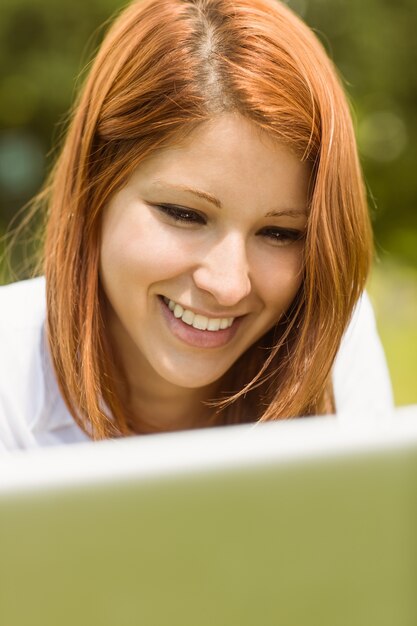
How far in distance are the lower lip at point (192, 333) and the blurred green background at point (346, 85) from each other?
4036mm

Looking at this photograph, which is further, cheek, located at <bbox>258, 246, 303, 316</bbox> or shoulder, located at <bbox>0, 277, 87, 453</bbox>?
shoulder, located at <bbox>0, 277, 87, 453</bbox>

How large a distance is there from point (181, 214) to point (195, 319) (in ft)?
0.55

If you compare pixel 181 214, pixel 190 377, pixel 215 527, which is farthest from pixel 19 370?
pixel 215 527

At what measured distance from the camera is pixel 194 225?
114 centimetres

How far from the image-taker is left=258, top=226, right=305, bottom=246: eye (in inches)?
45.8

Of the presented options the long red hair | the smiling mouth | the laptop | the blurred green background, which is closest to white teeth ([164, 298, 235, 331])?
the smiling mouth

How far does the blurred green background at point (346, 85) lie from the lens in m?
5.55

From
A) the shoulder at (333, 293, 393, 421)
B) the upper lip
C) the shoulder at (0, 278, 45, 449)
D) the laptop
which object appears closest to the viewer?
the laptop

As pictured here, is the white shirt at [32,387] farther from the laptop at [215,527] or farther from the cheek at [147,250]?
the laptop at [215,527]

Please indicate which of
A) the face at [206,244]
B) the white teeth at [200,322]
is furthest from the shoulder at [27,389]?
the white teeth at [200,322]

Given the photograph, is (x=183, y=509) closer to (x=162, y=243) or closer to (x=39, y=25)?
(x=162, y=243)

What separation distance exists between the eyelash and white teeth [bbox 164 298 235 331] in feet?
0.46

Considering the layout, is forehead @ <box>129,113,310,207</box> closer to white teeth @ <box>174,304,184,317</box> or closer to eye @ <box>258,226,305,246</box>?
eye @ <box>258,226,305,246</box>

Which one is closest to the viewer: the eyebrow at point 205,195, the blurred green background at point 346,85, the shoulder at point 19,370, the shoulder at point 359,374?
the eyebrow at point 205,195
